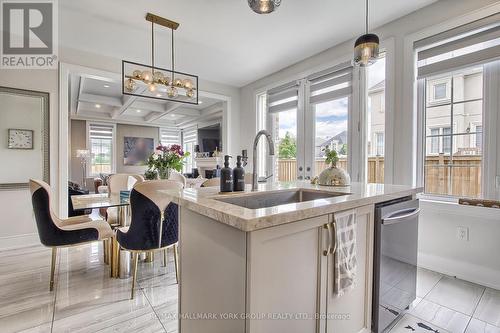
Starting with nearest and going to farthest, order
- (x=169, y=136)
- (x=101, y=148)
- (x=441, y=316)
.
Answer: (x=441, y=316) < (x=101, y=148) < (x=169, y=136)

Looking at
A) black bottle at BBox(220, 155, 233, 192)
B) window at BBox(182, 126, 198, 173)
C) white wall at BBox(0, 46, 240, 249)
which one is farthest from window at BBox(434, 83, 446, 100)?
window at BBox(182, 126, 198, 173)

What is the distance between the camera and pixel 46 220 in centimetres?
211

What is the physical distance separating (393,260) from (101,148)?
906cm

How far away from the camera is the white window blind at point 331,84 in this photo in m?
3.26

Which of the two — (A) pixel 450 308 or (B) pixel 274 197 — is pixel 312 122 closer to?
(B) pixel 274 197

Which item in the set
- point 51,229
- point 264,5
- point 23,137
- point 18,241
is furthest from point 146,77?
point 18,241

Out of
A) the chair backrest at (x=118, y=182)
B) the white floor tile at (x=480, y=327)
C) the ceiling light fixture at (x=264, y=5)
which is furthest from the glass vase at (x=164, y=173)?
the white floor tile at (x=480, y=327)

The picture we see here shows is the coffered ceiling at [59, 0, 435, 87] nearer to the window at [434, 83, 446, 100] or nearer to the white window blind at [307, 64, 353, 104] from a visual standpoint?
the white window blind at [307, 64, 353, 104]

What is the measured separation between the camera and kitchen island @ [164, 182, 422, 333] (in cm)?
92

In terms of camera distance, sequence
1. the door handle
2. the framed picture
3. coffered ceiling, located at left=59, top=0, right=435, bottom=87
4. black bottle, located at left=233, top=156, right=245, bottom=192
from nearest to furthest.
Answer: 1. the door handle
2. black bottle, located at left=233, top=156, right=245, bottom=192
3. coffered ceiling, located at left=59, top=0, right=435, bottom=87
4. the framed picture

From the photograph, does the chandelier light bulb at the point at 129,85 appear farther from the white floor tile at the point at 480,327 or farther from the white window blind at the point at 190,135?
the white window blind at the point at 190,135

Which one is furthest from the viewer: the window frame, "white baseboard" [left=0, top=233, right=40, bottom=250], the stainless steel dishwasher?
the window frame

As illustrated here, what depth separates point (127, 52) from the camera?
11.7ft

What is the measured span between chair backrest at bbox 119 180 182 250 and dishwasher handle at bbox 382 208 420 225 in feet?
4.90
